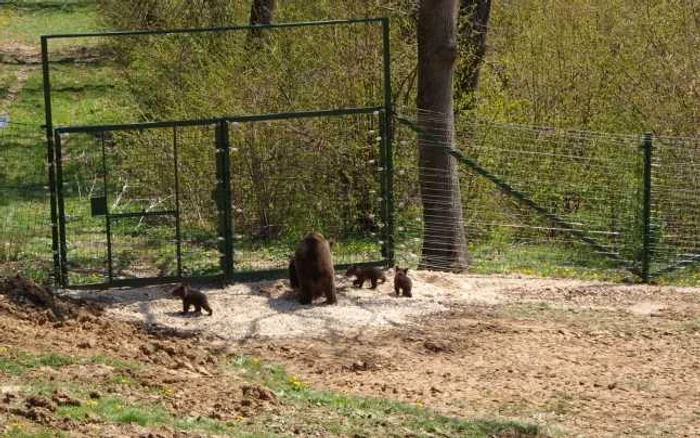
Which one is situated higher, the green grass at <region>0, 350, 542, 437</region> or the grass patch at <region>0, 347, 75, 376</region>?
the grass patch at <region>0, 347, 75, 376</region>

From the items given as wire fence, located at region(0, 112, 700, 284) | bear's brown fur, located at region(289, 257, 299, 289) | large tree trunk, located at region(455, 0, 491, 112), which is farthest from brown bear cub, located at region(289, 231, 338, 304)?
large tree trunk, located at region(455, 0, 491, 112)

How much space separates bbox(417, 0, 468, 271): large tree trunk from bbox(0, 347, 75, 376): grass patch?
6627 millimetres

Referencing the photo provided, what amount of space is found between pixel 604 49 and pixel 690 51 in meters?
1.91

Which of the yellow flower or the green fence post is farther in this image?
the green fence post

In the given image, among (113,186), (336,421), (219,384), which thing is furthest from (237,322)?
(113,186)

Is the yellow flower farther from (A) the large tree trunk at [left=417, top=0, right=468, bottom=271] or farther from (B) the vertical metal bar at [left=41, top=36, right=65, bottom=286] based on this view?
(A) the large tree trunk at [left=417, top=0, right=468, bottom=271]

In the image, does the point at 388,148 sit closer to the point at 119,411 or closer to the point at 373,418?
the point at 373,418

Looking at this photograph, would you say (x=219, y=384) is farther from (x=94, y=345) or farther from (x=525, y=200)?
(x=525, y=200)

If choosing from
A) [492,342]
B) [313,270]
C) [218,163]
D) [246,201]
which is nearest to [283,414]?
[492,342]

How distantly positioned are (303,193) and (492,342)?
4.66 m

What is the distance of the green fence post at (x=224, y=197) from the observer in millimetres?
14898

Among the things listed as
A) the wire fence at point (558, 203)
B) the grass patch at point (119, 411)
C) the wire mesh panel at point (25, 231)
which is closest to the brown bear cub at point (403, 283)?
the wire fence at point (558, 203)

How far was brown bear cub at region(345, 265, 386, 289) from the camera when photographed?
14.8 meters

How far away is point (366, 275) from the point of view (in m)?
14.8
